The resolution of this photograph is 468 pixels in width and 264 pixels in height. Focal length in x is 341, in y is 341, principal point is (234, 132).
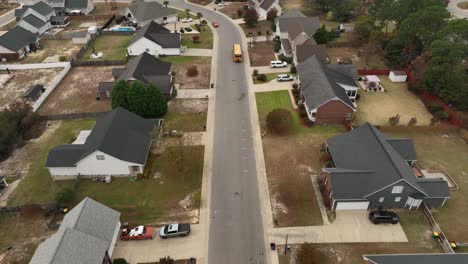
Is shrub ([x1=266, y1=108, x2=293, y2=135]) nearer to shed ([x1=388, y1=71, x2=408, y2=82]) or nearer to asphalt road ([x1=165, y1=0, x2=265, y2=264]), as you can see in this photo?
asphalt road ([x1=165, y1=0, x2=265, y2=264])

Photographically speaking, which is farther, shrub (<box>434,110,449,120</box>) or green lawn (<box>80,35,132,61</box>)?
green lawn (<box>80,35,132,61</box>)

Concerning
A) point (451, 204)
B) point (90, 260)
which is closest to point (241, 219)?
point (90, 260)

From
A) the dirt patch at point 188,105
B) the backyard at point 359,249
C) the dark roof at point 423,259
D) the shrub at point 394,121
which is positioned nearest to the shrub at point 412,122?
the shrub at point 394,121

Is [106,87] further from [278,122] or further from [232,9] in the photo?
[232,9]

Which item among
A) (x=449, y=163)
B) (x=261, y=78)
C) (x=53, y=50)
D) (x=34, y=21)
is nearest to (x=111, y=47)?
(x=53, y=50)

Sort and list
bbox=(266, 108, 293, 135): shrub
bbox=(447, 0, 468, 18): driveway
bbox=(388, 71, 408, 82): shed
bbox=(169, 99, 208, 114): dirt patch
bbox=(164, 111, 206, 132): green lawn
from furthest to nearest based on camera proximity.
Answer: bbox=(447, 0, 468, 18): driveway → bbox=(388, 71, 408, 82): shed → bbox=(169, 99, 208, 114): dirt patch → bbox=(164, 111, 206, 132): green lawn → bbox=(266, 108, 293, 135): shrub

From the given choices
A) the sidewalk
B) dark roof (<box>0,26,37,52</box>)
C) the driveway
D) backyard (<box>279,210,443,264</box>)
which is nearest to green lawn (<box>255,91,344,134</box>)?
backyard (<box>279,210,443,264</box>)

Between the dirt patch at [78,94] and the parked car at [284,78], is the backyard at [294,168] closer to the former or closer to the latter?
the parked car at [284,78]
